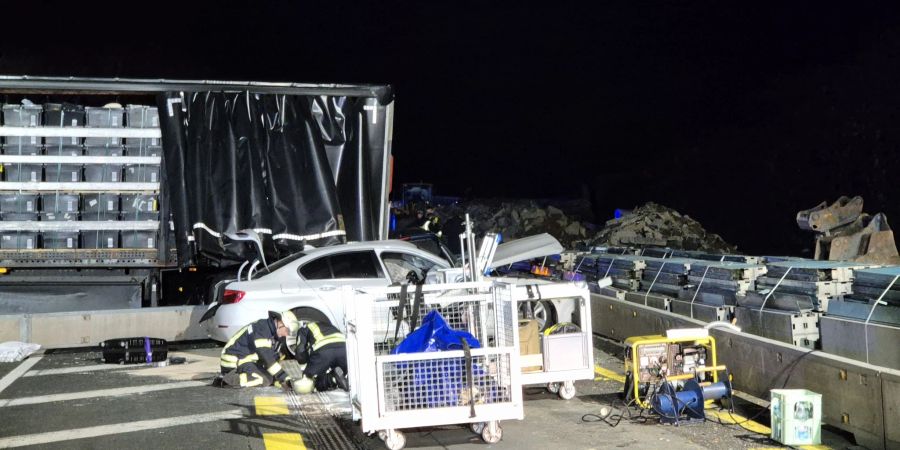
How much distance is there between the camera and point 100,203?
11.5 meters

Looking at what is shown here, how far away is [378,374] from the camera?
607 cm

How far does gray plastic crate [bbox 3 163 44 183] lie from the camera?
11347mm

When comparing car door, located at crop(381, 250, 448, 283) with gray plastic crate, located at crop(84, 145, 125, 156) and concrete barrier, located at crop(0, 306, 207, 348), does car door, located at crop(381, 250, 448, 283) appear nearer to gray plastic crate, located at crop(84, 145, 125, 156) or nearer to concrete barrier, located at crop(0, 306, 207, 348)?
concrete barrier, located at crop(0, 306, 207, 348)

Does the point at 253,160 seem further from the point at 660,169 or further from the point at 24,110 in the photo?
the point at 660,169

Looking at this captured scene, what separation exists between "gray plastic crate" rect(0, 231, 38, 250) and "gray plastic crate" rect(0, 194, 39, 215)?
12.0 inches

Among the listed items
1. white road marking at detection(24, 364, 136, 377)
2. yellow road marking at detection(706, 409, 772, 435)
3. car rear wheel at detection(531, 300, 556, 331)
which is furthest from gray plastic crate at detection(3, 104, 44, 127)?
yellow road marking at detection(706, 409, 772, 435)

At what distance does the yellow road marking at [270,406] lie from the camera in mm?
7700

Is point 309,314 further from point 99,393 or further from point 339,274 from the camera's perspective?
point 99,393

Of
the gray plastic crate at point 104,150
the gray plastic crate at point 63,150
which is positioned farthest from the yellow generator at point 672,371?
the gray plastic crate at point 63,150

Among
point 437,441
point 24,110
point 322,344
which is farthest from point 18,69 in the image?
point 437,441

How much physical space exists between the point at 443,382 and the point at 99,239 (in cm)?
726

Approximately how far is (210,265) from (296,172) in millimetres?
1767

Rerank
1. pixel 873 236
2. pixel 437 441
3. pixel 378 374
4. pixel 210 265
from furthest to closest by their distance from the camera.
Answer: pixel 873 236
pixel 210 265
pixel 437 441
pixel 378 374

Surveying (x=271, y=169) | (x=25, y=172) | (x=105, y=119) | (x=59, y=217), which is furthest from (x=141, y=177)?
(x=271, y=169)
